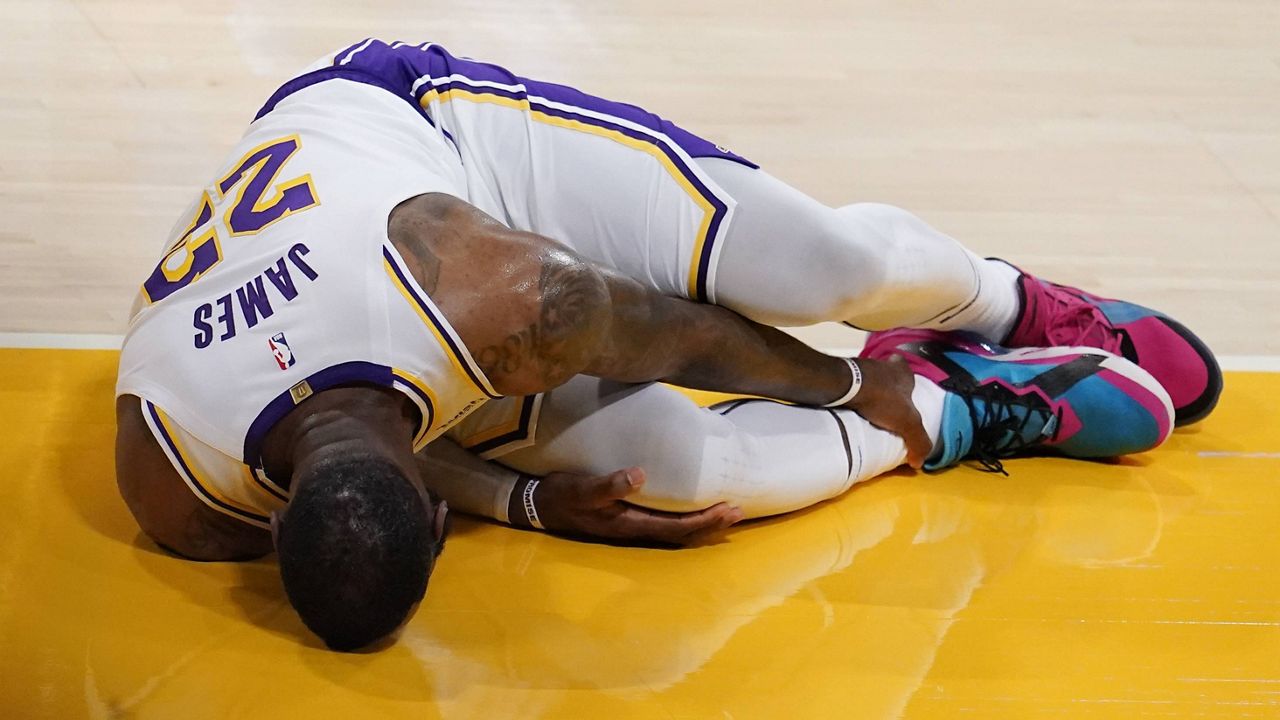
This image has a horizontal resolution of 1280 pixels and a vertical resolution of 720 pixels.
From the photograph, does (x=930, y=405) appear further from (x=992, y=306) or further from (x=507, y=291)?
(x=507, y=291)

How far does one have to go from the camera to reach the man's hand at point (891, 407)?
6.54 feet

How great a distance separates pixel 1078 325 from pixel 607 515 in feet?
3.11

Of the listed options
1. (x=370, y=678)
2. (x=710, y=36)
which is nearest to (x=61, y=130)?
(x=710, y=36)

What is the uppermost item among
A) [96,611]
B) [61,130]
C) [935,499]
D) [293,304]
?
[293,304]

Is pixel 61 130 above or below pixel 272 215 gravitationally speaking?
below

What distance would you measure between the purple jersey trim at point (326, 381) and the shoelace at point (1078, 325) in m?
1.25

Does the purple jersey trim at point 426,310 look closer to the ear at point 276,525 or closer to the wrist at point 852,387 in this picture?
the ear at point 276,525

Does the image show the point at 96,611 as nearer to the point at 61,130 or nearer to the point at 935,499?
the point at 935,499

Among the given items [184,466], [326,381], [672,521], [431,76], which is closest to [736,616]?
[672,521]

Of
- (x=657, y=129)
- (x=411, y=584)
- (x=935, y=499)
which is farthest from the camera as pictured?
(x=935, y=499)

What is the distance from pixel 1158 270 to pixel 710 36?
65.4 inches

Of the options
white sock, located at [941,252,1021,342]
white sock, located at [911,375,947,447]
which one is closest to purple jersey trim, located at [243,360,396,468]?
white sock, located at [911,375,947,447]

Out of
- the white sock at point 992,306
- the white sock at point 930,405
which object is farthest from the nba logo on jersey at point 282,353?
the white sock at point 992,306

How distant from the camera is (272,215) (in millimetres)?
1567
